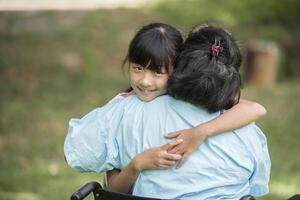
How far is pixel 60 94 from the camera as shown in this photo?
8.89m

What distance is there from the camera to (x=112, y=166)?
2.72 metres

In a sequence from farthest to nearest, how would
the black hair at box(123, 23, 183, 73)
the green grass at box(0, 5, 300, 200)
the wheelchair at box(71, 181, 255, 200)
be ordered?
the green grass at box(0, 5, 300, 200) < the black hair at box(123, 23, 183, 73) < the wheelchair at box(71, 181, 255, 200)

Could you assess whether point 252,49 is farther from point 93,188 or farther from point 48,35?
point 93,188

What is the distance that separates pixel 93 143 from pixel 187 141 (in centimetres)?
36

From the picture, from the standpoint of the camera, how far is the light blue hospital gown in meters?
2.57

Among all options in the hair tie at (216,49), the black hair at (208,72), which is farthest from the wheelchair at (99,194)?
the hair tie at (216,49)

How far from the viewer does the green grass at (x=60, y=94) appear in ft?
20.2

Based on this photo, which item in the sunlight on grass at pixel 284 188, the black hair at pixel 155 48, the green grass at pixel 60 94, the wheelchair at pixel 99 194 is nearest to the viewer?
the wheelchair at pixel 99 194

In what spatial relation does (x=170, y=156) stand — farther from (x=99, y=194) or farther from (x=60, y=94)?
(x=60, y=94)

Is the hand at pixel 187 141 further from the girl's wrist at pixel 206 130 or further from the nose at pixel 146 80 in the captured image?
the nose at pixel 146 80

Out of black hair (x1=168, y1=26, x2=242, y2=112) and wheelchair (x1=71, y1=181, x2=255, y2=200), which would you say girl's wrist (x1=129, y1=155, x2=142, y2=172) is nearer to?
wheelchair (x1=71, y1=181, x2=255, y2=200)

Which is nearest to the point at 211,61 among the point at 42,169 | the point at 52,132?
the point at 42,169

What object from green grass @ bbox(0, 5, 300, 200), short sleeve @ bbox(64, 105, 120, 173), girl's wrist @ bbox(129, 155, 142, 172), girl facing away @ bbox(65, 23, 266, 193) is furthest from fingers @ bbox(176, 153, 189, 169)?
green grass @ bbox(0, 5, 300, 200)

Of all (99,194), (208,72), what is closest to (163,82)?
(208,72)
